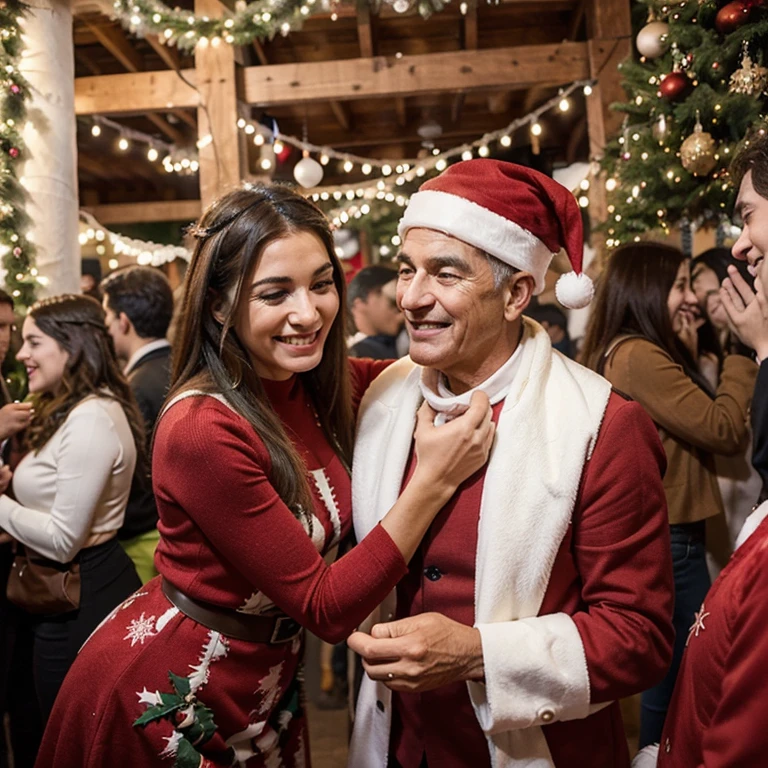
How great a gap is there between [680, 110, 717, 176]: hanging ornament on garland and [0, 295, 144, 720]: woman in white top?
7.04ft

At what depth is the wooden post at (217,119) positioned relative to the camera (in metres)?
5.67

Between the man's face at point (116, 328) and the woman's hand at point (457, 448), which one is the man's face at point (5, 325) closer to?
the man's face at point (116, 328)

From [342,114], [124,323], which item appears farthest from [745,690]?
[342,114]

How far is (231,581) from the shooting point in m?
1.52

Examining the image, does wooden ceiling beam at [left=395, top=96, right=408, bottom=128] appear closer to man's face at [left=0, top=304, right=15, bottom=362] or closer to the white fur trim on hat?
man's face at [left=0, top=304, right=15, bottom=362]

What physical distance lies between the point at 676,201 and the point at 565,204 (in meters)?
1.89

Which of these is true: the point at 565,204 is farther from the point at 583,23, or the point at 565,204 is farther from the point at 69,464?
the point at 583,23

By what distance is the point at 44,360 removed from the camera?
8.07ft

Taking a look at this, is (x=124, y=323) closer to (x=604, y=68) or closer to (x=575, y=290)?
(x=575, y=290)

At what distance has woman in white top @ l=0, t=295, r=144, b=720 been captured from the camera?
7.45ft

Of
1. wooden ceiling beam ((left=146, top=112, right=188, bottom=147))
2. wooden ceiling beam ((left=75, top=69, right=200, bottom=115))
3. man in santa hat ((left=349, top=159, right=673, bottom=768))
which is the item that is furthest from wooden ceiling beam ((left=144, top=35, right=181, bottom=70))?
man in santa hat ((left=349, top=159, right=673, bottom=768))

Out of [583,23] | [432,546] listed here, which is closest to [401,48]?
[583,23]

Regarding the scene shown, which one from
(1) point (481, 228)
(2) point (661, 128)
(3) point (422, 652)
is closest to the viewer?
(3) point (422, 652)

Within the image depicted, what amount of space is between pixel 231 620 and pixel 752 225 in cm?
122
